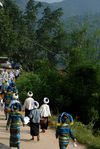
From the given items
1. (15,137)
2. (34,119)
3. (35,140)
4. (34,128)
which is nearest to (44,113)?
(35,140)

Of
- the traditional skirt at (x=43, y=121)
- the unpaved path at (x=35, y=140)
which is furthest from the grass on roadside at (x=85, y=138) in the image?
the traditional skirt at (x=43, y=121)

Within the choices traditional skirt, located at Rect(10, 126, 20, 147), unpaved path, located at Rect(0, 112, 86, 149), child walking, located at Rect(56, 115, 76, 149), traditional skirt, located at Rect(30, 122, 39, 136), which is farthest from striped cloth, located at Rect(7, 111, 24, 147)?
child walking, located at Rect(56, 115, 76, 149)

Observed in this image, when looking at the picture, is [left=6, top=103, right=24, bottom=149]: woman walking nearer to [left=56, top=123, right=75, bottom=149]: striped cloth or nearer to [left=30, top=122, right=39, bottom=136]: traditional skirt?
[left=30, top=122, right=39, bottom=136]: traditional skirt

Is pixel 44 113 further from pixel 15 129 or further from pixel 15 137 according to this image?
pixel 15 137

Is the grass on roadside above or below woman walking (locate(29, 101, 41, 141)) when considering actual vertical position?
below

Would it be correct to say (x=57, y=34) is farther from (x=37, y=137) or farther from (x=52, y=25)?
(x=37, y=137)

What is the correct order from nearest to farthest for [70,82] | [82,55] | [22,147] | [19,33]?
[22,147] < [70,82] < [82,55] < [19,33]

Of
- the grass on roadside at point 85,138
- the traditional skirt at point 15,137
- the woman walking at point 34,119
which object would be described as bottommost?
the grass on roadside at point 85,138

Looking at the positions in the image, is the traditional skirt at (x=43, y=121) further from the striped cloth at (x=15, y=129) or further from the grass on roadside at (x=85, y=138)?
the striped cloth at (x=15, y=129)

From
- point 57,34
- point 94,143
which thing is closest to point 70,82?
point 94,143

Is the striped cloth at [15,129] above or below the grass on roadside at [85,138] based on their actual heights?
above

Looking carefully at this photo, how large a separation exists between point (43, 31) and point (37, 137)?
67.8 m

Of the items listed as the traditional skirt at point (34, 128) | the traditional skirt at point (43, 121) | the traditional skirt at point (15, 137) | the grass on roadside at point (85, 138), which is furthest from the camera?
the traditional skirt at point (43, 121)

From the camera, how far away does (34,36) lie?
8525 cm
